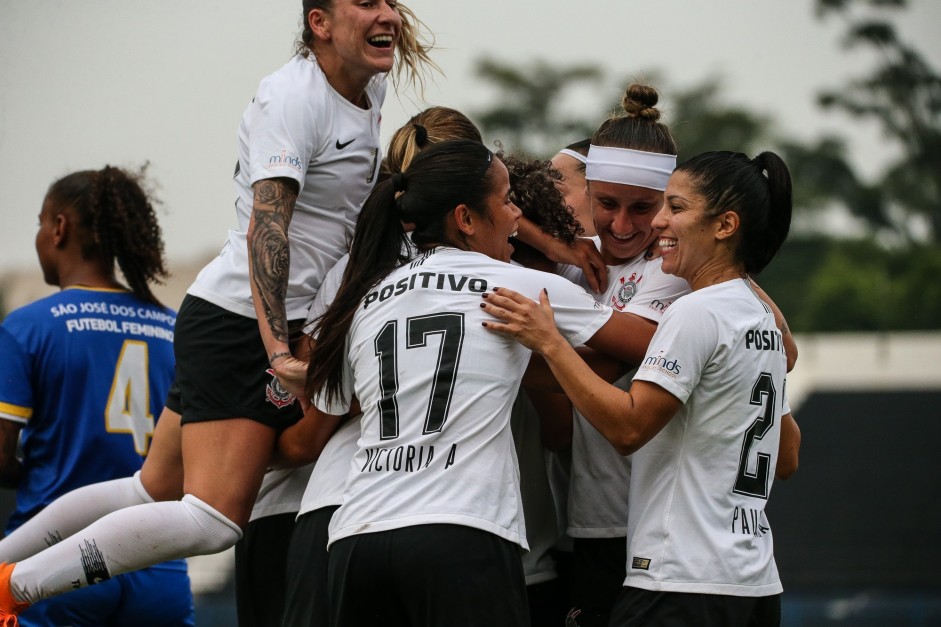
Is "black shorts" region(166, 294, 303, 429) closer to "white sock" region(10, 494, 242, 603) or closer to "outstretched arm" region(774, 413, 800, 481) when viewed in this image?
"white sock" region(10, 494, 242, 603)

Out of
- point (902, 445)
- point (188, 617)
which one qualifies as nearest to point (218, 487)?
point (188, 617)

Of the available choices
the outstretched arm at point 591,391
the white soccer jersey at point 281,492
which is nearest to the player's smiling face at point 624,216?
the outstretched arm at point 591,391

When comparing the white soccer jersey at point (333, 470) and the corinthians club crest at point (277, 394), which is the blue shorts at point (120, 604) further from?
the white soccer jersey at point (333, 470)

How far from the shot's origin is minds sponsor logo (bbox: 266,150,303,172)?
11.9 ft

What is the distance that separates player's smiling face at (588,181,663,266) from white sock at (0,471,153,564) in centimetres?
173

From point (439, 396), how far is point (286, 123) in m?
1.03

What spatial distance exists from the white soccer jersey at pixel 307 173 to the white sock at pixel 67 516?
0.75 m

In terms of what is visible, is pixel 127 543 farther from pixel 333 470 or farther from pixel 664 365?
pixel 664 365

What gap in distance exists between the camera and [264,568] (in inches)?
161

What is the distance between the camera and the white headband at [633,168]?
12.3ft

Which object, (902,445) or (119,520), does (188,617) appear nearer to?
(119,520)

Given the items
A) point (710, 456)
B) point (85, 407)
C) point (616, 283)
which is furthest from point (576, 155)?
point (85, 407)

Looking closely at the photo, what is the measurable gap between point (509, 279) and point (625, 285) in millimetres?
607

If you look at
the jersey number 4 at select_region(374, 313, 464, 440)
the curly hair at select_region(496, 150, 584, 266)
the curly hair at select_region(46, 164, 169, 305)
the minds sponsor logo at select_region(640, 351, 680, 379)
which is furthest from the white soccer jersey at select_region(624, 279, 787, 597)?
the curly hair at select_region(46, 164, 169, 305)
